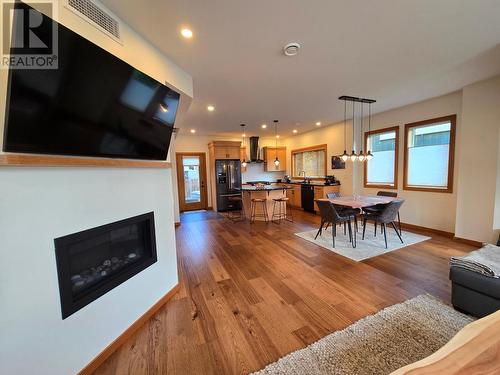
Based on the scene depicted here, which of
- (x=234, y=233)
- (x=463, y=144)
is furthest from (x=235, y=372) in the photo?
(x=463, y=144)

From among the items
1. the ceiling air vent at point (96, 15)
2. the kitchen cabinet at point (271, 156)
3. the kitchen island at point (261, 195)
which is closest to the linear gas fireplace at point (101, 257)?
the ceiling air vent at point (96, 15)

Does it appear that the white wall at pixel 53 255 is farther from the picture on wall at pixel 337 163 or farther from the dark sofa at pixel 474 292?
the picture on wall at pixel 337 163

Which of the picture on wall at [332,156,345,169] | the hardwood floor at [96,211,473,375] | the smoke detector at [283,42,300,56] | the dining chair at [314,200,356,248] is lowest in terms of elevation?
the hardwood floor at [96,211,473,375]

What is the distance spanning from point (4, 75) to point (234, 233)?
4195 mm

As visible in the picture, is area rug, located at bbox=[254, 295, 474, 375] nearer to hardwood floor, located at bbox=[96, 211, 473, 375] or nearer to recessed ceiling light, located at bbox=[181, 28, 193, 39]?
hardwood floor, located at bbox=[96, 211, 473, 375]

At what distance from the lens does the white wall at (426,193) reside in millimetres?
4047

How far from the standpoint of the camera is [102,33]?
5.52 feet

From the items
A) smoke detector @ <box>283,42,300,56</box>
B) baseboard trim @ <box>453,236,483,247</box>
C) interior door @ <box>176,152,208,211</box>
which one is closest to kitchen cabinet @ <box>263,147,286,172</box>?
interior door @ <box>176,152,208,211</box>

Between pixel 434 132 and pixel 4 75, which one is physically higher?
pixel 434 132

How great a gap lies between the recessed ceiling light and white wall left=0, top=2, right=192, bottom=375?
0.44m

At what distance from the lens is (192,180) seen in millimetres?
7480

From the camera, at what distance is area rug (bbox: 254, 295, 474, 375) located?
1.46 meters

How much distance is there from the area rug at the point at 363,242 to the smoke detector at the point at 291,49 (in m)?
3.09

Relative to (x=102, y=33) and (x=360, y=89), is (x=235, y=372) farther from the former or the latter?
(x=360, y=89)
